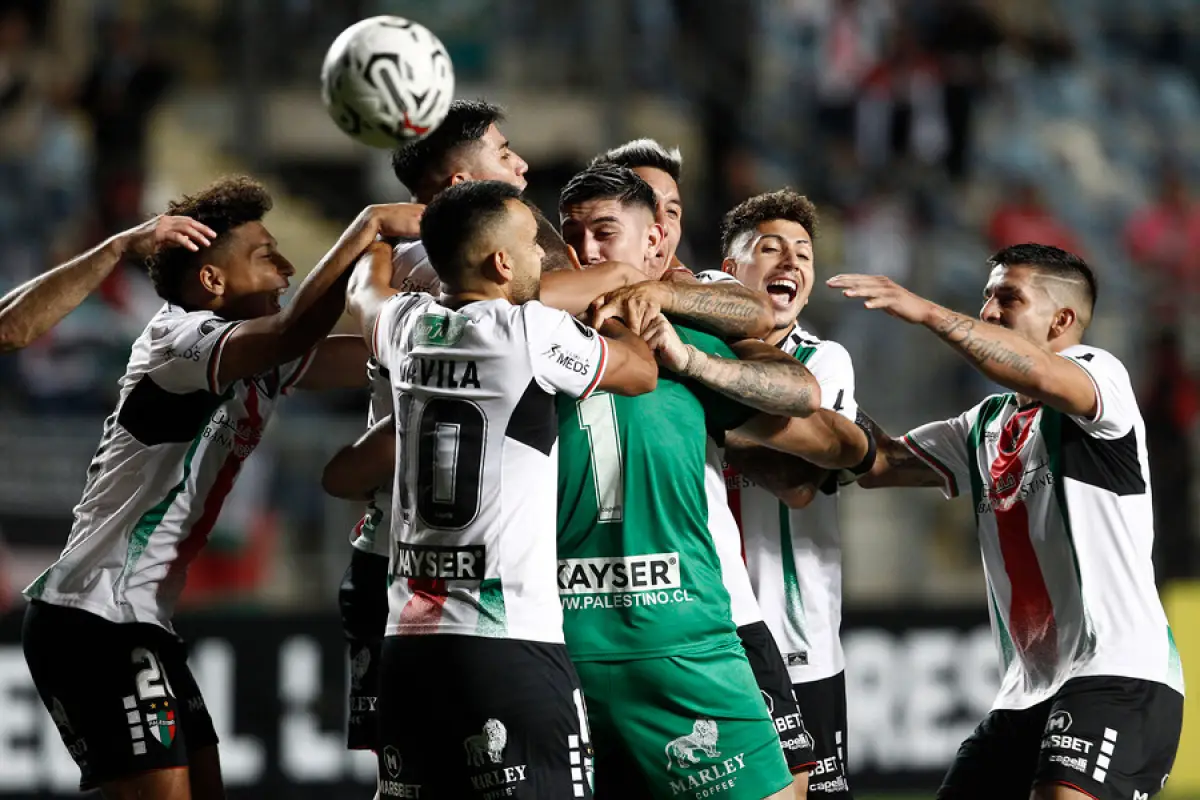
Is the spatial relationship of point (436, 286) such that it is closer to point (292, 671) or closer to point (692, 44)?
point (292, 671)

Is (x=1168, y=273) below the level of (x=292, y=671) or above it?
above

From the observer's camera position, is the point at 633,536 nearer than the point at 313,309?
Yes

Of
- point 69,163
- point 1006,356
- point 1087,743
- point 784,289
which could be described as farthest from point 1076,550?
point 69,163

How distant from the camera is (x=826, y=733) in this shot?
615 centimetres

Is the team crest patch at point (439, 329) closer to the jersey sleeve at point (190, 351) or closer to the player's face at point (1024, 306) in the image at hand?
the jersey sleeve at point (190, 351)

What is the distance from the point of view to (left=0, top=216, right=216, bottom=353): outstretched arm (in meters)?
5.55

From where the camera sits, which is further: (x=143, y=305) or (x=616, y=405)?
(x=143, y=305)

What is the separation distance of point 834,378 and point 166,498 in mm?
2510

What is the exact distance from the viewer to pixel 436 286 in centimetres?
558

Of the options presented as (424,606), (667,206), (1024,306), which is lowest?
(424,606)

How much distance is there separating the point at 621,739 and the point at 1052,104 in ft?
41.2

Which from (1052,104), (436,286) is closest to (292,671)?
(436,286)

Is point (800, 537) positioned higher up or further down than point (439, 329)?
further down

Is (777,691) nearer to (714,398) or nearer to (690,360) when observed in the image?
(714,398)
